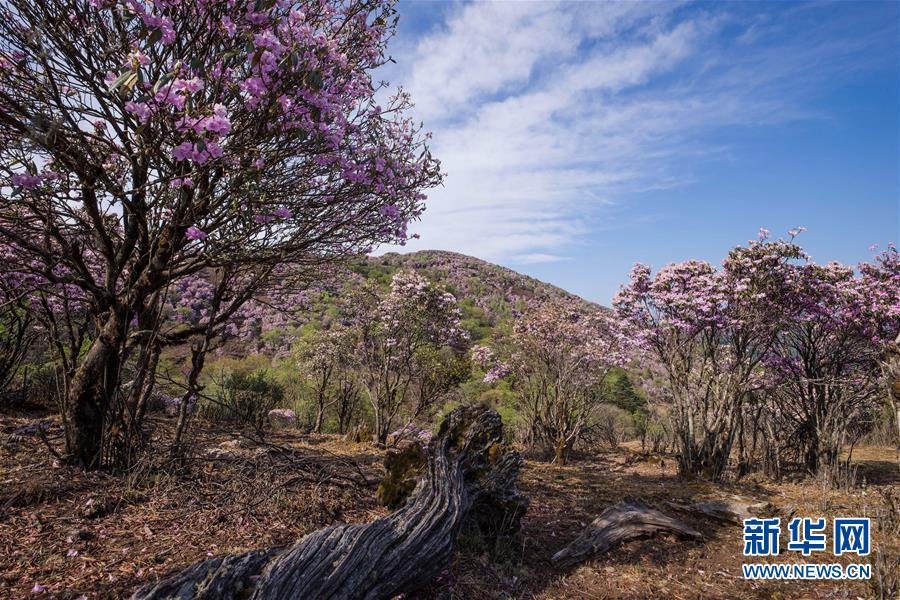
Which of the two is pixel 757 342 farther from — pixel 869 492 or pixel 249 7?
pixel 249 7

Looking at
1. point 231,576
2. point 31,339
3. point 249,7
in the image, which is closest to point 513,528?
point 231,576

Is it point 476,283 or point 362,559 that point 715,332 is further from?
point 476,283

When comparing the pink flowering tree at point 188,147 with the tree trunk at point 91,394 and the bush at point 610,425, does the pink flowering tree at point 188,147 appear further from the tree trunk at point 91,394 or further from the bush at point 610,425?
the bush at point 610,425

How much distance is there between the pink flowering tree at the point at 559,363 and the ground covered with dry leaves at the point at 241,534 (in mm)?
5726

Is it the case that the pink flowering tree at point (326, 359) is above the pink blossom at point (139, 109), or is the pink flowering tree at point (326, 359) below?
below

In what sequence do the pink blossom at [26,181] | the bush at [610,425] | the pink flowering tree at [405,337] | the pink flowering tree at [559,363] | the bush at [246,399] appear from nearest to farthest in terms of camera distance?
the pink blossom at [26,181] → the pink flowering tree at [405,337] → the pink flowering tree at [559,363] → the bush at [246,399] → the bush at [610,425]

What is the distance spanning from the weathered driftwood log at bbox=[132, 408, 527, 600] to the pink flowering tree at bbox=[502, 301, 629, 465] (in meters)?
8.11

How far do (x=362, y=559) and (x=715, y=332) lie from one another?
8956mm

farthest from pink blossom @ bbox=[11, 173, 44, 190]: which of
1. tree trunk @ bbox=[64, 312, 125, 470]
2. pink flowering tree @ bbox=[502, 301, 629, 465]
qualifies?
pink flowering tree @ bbox=[502, 301, 629, 465]

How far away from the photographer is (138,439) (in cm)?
540

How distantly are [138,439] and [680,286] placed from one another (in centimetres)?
999

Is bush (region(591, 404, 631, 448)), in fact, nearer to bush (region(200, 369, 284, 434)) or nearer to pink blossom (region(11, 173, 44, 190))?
bush (region(200, 369, 284, 434))

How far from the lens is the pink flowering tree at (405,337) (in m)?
12.0

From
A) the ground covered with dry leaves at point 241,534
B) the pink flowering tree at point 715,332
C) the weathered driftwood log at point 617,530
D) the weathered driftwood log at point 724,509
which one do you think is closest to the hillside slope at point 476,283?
the pink flowering tree at point 715,332
